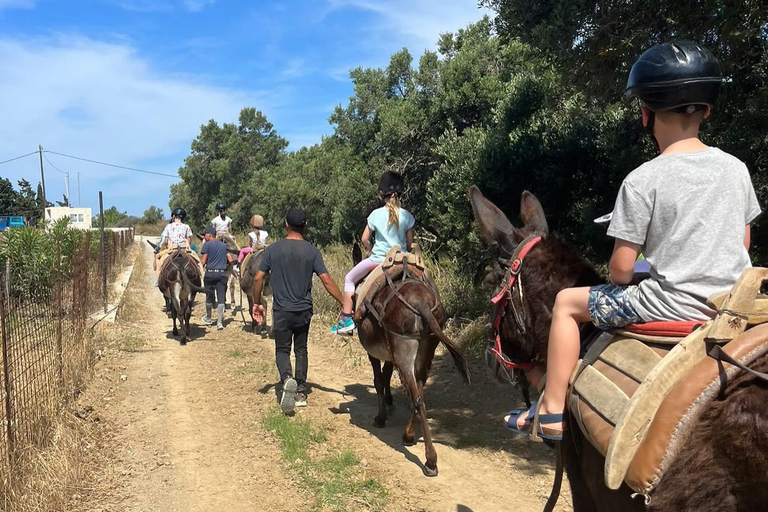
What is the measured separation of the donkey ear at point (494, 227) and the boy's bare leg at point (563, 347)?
734mm

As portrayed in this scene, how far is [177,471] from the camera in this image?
5375 mm

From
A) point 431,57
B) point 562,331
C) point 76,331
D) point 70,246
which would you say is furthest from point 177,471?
point 431,57

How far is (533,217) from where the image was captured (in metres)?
3.18

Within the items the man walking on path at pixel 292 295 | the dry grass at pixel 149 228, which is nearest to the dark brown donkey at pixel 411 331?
the man walking on path at pixel 292 295

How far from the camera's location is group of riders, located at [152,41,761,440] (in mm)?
2162

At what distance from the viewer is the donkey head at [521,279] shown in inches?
116

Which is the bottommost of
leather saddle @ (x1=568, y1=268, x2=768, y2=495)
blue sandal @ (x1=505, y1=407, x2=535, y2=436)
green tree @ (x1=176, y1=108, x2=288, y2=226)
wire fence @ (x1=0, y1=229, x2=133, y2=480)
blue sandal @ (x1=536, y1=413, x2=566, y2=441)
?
wire fence @ (x1=0, y1=229, x2=133, y2=480)

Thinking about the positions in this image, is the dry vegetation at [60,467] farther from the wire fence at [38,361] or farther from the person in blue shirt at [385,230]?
the person in blue shirt at [385,230]

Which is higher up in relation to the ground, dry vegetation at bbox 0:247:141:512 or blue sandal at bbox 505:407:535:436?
blue sandal at bbox 505:407:535:436

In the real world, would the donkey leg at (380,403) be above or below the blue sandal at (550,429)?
below

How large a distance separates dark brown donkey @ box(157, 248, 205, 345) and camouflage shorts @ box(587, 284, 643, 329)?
A: 10266 mm

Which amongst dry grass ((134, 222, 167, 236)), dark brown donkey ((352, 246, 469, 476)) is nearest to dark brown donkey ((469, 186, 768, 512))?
dark brown donkey ((352, 246, 469, 476))

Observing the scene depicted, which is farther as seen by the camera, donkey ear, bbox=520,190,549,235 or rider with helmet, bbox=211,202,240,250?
rider with helmet, bbox=211,202,240,250

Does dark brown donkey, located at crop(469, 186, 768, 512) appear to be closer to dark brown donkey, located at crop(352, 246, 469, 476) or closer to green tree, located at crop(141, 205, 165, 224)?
dark brown donkey, located at crop(352, 246, 469, 476)
